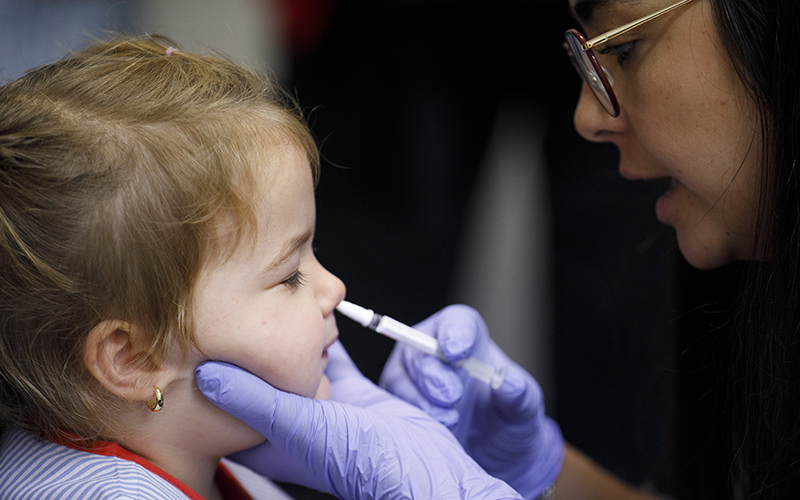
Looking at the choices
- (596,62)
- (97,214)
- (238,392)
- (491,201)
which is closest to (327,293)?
(238,392)

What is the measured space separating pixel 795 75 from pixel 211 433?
82cm

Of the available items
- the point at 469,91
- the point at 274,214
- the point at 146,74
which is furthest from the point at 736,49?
the point at 469,91

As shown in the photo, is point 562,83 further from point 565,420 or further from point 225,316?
point 225,316

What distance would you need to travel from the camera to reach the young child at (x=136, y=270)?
0.68 meters

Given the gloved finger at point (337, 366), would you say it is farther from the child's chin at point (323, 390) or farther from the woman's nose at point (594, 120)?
the woman's nose at point (594, 120)

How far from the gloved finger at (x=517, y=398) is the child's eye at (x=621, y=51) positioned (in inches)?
20.5

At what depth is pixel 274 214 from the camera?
2.54ft

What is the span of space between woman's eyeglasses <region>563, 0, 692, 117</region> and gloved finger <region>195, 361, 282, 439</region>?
64 centimetres

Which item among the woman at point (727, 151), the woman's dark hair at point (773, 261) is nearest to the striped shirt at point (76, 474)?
the woman at point (727, 151)

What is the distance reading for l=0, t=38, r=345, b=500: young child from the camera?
685 millimetres

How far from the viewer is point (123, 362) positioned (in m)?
0.74

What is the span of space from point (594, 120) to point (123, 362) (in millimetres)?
772

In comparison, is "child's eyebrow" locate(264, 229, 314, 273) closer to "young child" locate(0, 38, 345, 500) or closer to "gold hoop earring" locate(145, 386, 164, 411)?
"young child" locate(0, 38, 345, 500)

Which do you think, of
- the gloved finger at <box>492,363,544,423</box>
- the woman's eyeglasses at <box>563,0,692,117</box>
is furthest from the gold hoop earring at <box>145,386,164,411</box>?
the woman's eyeglasses at <box>563,0,692,117</box>
